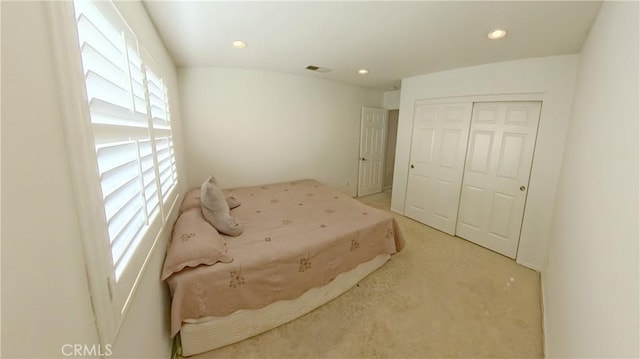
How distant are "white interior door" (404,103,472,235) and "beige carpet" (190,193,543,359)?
92cm

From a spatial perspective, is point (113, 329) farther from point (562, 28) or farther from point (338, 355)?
point (562, 28)

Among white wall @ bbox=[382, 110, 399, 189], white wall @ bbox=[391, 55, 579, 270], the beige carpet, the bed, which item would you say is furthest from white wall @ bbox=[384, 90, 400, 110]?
the beige carpet

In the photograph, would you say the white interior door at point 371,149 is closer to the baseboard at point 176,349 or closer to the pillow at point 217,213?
the pillow at point 217,213

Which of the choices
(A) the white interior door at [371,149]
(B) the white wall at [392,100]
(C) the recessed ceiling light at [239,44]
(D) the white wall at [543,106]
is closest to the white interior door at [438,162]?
(D) the white wall at [543,106]

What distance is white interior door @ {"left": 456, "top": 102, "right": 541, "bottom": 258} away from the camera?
2.54m

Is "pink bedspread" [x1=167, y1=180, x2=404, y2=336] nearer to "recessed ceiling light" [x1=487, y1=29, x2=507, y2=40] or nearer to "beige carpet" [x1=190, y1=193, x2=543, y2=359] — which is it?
"beige carpet" [x1=190, y1=193, x2=543, y2=359]

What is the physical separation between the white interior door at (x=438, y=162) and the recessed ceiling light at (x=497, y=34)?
3.44 feet

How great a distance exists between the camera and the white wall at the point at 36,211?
44 centimetres

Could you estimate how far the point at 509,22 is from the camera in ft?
5.54

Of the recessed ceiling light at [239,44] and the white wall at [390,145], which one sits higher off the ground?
the recessed ceiling light at [239,44]

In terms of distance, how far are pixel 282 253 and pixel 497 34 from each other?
2.45 meters

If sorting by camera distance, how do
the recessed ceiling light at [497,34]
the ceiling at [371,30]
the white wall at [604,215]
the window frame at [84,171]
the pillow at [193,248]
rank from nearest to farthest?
the window frame at [84,171]
the white wall at [604,215]
the pillow at [193,248]
the ceiling at [371,30]
the recessed ceiling light at [497,34]

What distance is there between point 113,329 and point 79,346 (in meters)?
0.18

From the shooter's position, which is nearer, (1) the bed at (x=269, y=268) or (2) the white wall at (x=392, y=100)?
(1) the bed at (x=269, y=268)
